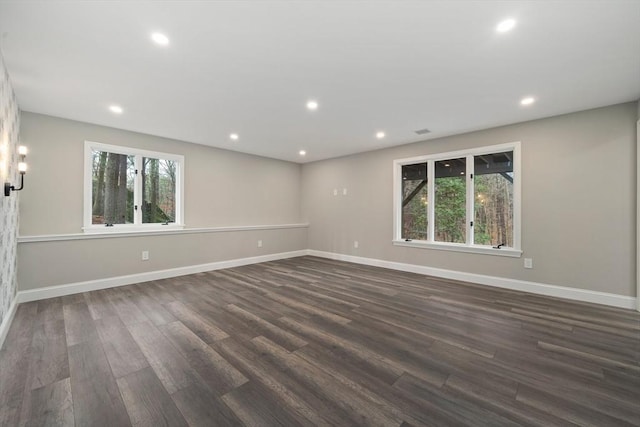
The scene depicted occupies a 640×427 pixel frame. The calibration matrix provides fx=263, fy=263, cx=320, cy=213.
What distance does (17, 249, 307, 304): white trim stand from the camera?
3.42 metres

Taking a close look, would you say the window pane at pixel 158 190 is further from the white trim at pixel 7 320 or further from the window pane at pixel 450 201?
the window pane at pixel 450 201

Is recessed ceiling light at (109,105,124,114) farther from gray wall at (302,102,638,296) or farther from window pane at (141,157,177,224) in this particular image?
gray wall at (302,102,638,296)

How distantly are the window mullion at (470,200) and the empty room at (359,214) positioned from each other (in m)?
0.05

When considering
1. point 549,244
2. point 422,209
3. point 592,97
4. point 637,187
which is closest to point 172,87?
point 422,209

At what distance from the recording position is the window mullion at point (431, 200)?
490 cm

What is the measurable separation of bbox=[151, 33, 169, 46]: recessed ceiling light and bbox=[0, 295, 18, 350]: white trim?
284 centimetres

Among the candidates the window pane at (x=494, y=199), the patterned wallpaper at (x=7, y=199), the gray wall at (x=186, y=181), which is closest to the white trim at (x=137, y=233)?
the gray wall at (x=186, y=181)

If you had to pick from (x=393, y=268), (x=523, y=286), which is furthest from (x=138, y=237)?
(x=523, y=286)

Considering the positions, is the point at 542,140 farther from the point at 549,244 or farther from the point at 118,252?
the point at 118,252

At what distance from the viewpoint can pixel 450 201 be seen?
15.6 ft

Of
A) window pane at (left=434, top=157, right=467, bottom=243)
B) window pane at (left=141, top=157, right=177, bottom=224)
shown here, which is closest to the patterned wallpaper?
window pane at (left=141, top=157, right=177, bottom=224)

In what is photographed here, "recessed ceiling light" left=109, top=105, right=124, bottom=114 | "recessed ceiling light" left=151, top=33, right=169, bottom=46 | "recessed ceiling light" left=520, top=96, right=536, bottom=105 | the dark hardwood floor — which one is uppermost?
"recessed ceiling light" left=520, top=96, right=536, bottom=105

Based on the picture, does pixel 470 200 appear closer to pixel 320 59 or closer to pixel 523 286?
pixel 523 286

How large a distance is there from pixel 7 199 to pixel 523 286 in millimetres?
6310
